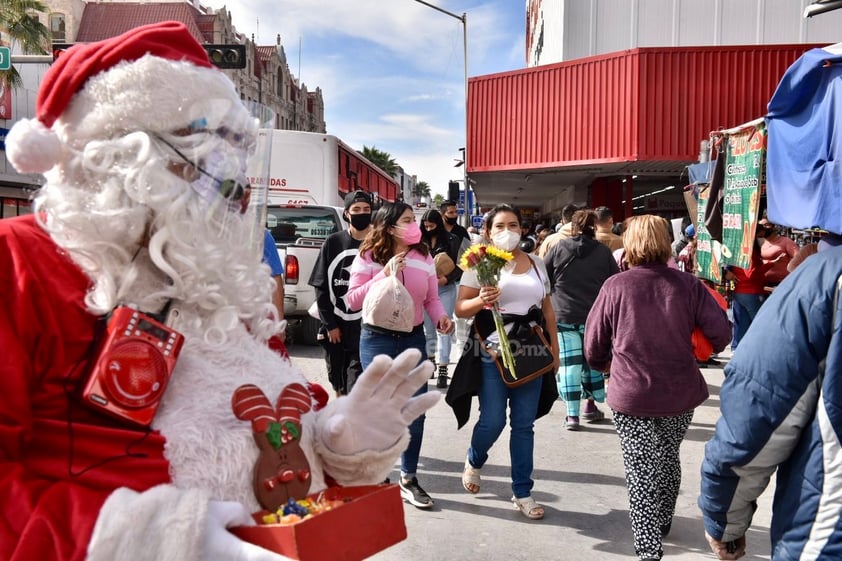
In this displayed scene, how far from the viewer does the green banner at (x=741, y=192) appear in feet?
21.0

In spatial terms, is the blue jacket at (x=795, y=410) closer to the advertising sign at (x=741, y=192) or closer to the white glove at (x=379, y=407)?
the white glove at (x=379, y=407)

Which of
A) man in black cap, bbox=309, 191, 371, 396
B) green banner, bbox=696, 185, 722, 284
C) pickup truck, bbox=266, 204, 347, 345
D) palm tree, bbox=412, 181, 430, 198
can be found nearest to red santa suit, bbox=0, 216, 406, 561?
man in black cap, bbox=309, 191, 371, 396

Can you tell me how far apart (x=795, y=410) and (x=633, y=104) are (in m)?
13.6

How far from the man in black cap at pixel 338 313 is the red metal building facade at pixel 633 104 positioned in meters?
11.0

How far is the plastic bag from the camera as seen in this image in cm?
408

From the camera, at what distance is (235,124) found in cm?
147

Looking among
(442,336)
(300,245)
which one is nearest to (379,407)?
(442,336)

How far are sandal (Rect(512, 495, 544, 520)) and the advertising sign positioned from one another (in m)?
3.96

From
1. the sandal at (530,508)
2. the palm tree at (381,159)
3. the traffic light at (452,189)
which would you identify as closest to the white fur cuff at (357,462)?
the sandal at (530,508)

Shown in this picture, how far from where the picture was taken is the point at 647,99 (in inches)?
561

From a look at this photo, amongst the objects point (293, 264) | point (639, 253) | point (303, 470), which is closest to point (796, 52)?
point (293, 264)

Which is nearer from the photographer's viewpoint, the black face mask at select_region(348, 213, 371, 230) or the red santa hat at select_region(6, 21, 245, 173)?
the red santa hat at select_region(6, 21, 245, 173)

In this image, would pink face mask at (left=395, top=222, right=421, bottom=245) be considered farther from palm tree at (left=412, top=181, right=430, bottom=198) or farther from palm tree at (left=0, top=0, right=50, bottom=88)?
palm tree at (left=412, top=181, right=430, bottom=198)

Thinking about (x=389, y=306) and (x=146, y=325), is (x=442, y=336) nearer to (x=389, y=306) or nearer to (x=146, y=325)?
(x=389, y=306)
